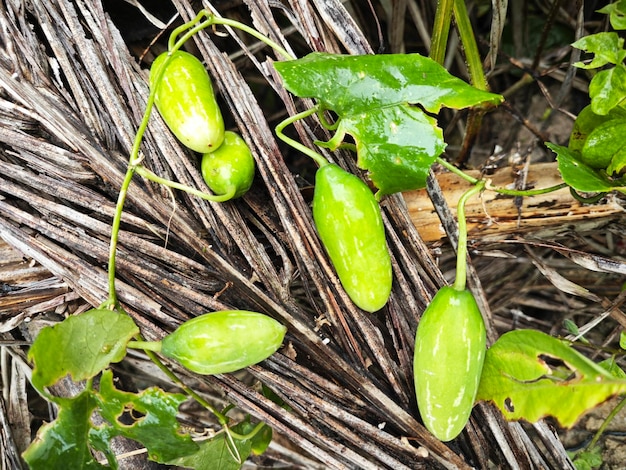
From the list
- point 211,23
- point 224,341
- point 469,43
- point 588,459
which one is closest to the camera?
point 224,341

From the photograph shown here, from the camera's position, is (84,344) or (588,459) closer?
(84,344)

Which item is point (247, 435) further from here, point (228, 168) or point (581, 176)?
point (581, 176)

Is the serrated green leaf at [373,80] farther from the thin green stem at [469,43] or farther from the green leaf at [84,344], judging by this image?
the green leaf at [84,344]

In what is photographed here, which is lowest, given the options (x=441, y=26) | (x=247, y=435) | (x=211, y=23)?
(x=247, y=435)

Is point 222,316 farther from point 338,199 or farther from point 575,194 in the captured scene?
point 575,194

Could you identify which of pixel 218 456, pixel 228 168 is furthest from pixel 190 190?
pixel 218 456

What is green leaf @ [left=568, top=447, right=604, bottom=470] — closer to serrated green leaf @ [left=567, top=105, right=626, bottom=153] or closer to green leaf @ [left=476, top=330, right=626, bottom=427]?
green leaf @ [left=476, top=330, right=626, bottom=427]

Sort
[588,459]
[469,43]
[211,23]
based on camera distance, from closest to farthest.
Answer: [211,23], [469,43], [588,459]
